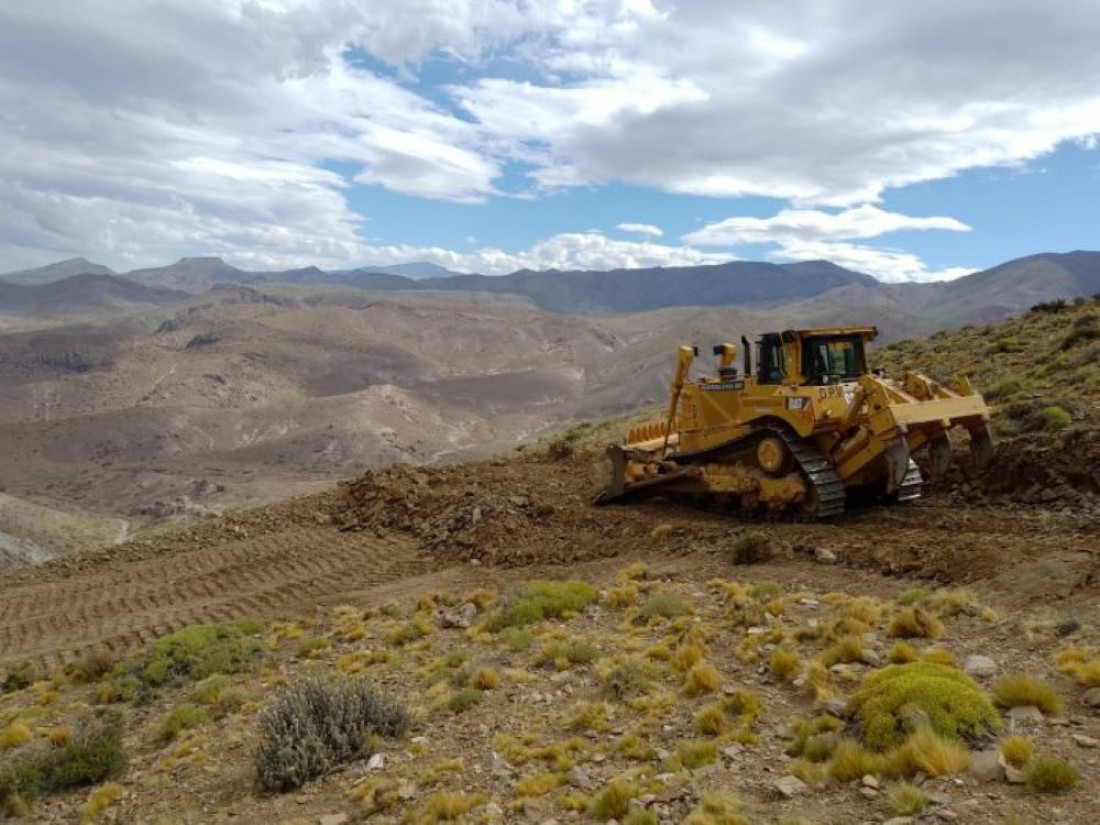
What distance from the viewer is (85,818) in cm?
789

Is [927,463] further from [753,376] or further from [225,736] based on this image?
[225,736]

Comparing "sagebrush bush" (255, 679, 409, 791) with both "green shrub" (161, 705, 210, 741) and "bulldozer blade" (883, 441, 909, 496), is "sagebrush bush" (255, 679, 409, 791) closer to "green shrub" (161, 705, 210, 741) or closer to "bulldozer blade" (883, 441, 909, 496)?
"green shrub" (161, 705, 210, 741)

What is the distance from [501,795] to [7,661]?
9.83 meters

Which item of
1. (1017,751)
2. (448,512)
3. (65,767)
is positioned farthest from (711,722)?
(448,512)

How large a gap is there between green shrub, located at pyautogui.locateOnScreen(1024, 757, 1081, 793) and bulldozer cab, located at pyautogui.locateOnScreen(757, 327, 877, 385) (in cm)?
884

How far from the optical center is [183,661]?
36.4 feet

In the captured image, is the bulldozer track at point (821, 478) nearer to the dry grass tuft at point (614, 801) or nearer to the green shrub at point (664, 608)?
the green shrub at point (664, 608)

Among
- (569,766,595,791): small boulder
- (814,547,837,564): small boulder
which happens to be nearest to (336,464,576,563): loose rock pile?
(814,547,837,564): small boulder

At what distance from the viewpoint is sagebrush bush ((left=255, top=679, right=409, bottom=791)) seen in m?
7.42

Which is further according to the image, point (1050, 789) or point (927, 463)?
point (927, 463)

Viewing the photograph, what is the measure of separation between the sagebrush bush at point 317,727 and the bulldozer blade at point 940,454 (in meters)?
8.81

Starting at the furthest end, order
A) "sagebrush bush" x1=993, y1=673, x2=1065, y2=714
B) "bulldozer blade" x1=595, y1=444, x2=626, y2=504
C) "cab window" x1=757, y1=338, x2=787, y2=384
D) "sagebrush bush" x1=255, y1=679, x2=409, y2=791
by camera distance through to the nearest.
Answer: "bulldozer blade" x1=595, y1=444, x2=626, y2=504, "cab window" x1=757, y1=338, x2=787, y2=384, "sagebrush bush" x1=255, y1=679, x2=409, y2=791, "sagebrush bush" x1=993, y1=673, x2=1065, y2=714

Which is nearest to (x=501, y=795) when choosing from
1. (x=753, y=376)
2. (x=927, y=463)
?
(x=753, y=376)

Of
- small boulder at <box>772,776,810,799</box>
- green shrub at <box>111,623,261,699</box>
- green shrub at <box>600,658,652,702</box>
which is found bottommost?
green shrub at <box>111,623,261,699</box>
